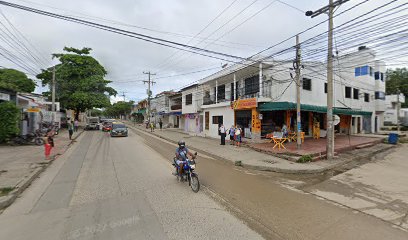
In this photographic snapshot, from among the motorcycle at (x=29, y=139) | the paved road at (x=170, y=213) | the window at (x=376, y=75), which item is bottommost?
the paved road at (x=170, y=213)

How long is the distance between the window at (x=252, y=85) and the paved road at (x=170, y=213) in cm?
1221

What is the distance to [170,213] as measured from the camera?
457 cm

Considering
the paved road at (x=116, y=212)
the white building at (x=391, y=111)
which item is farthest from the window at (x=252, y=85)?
the white building at (x=391, y=111)


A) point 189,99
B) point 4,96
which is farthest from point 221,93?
point 4,96

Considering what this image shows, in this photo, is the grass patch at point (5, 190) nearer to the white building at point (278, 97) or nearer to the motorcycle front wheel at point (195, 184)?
the motorcycle front wheel at point (195, 184)

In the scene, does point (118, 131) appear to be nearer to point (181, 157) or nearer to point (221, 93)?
point (221, 93)

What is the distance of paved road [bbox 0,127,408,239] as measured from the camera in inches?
151

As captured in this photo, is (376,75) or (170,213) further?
(376,75)

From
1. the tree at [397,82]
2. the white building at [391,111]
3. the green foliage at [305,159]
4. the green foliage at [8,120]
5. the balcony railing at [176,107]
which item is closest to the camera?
the green foliage at [305,159]

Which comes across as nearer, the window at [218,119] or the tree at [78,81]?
the window at [218,119]

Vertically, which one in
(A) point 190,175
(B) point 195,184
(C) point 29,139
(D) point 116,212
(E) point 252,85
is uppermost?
(E) point 252,85

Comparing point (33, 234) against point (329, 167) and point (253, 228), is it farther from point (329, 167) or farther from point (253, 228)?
point (329, 167)

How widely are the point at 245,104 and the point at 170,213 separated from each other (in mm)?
13520

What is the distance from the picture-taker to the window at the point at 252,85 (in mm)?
18320
